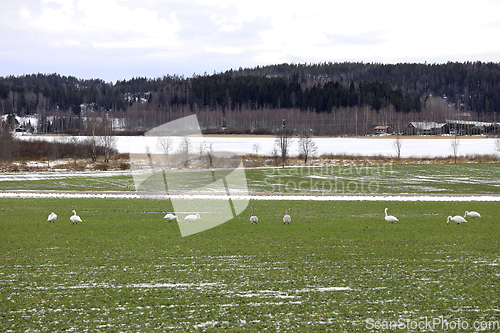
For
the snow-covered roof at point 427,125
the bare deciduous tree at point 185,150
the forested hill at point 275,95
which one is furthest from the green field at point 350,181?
the forested hill at point 275,95

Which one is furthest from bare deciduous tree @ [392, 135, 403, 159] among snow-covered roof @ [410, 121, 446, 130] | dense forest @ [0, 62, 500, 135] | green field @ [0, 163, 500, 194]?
snow-covered roof @ [410, 121, 446, 130]

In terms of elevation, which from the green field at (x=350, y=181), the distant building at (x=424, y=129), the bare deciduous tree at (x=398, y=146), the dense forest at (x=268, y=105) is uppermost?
the dense forest at (x=268, y=105)

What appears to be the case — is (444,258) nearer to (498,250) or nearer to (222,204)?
(498,250)

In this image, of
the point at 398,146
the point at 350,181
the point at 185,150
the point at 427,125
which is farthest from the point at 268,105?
the point at 350,181

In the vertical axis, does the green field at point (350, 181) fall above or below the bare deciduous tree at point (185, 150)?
below

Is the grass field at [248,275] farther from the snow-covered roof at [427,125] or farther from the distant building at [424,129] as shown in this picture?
the snow-covered roof at [427,125]

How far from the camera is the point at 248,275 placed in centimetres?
975

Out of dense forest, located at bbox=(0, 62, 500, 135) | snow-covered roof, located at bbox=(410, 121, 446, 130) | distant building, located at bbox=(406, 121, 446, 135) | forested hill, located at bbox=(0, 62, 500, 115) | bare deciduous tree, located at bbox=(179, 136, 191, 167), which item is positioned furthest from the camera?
forested hill, located at bbox=(0, 62, 500, 115)

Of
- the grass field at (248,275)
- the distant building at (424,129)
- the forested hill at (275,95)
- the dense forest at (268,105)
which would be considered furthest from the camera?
the forested hill at (275,95)

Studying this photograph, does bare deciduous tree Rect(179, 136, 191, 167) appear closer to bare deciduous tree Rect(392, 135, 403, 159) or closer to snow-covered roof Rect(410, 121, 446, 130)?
bare deciduous tree Rect(392, 135, 403, 159)

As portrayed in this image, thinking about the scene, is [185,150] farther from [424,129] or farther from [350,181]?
[424,129]

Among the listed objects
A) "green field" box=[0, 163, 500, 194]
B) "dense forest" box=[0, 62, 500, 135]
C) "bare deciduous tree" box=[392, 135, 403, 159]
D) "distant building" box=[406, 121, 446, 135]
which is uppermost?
"dense forest" box=[0, 62, 500, 135]

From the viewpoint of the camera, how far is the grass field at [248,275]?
7.37m

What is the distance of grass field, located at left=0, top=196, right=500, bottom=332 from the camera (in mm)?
7371
